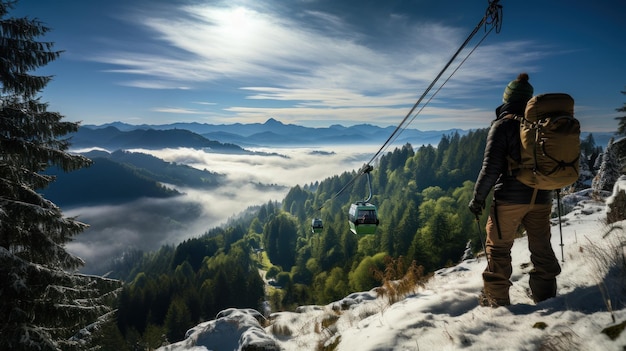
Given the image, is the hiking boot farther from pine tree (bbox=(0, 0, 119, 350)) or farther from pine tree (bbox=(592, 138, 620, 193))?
pine tree (bbox=(592, 138, 620, 193))

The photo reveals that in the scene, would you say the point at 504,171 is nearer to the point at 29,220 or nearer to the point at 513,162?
the point at 513,162

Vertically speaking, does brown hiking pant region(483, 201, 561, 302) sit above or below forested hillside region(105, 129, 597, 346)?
above

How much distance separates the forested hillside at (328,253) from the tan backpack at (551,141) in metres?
4.87

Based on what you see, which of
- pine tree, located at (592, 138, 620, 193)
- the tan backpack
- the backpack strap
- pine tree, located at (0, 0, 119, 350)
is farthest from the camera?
pine tree, located at (592, 138, 620, 193)

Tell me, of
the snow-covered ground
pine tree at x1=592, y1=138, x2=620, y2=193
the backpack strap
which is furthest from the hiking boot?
pine tree at x1=592, y1=138, x2=620, y2=193

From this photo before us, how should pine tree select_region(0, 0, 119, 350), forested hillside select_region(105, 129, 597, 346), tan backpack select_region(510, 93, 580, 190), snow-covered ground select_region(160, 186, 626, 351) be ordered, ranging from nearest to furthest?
snow-covered ground select_region(160, 186, 626, 351) → tan backpack select_region(510, 93, 580, 190) → pine tree select_region(0, 0, 119, 350) → forested hillside select_region(105, 129, 597, 346)

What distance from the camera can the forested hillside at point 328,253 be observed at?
50.3 metres

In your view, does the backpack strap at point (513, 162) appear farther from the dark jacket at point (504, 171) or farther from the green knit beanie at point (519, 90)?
the green knit beanie at point (519, 90)

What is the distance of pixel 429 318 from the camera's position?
193 inches

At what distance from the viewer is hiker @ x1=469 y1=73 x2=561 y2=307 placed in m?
4.26

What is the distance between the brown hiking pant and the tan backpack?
0.58m

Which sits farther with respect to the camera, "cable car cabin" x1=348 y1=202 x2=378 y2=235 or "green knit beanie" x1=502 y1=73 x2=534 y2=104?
"cable car cabin" x1=348 y1=202 x2=378 y2=235

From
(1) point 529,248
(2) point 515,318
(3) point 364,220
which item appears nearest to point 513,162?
(1) point 529,248

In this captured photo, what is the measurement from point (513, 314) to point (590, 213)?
9.83 metres
